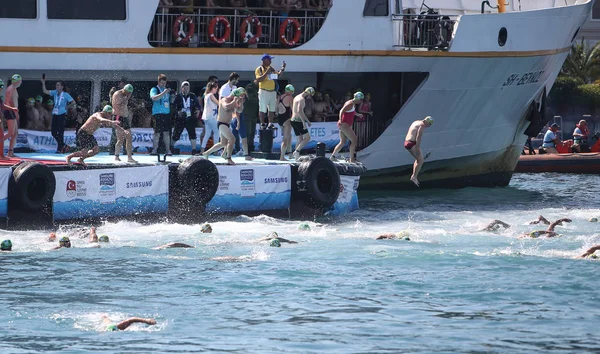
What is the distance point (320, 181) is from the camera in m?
24.6

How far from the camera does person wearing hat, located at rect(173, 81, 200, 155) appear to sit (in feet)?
83.7

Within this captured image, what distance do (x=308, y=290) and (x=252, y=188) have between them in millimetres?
6935

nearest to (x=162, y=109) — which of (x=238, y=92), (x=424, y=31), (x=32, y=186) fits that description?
(x=238, y=92)

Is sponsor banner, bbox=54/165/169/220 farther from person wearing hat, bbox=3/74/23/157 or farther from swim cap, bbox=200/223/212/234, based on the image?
person wearing hat, bbox=3/74/23/157

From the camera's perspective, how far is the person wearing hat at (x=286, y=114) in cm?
2570

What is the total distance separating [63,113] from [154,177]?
3.41 metres

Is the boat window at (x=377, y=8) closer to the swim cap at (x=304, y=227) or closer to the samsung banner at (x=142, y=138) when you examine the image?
the samsung banner at (x=142, y=138)

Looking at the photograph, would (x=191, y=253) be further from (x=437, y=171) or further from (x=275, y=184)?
(x=437, y=171)

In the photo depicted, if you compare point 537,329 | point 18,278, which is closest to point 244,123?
point 18,278

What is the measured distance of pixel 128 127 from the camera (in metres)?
23.5

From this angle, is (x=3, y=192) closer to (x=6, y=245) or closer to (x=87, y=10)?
(x=6, y=245)

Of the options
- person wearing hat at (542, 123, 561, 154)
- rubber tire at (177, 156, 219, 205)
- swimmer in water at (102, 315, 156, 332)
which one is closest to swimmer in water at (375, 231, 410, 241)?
rubber tire at (177, 156, 219, 205)

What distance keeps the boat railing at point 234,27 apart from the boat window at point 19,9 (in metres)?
2.47

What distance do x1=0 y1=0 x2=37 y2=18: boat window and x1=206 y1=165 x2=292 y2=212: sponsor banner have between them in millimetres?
5262
